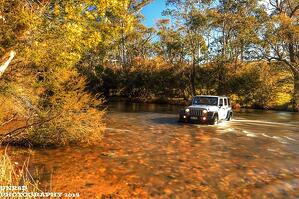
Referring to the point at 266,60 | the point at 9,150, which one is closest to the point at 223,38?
the point at 266,60

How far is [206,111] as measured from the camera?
63.6 ft

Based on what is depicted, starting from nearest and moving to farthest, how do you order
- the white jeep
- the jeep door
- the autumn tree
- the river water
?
the river water → the white jeep → the jeep door → the autumn tree

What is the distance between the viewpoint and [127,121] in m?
21.6

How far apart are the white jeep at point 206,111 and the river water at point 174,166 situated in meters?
2.89

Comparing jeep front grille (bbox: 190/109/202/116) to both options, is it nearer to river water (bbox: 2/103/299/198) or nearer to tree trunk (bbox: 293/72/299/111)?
river water (bbox: 2/103/299/198)

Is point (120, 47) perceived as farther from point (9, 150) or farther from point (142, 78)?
point (9, 150)

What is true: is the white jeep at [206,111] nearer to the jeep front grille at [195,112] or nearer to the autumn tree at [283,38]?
the jeep front grille at [195,112]

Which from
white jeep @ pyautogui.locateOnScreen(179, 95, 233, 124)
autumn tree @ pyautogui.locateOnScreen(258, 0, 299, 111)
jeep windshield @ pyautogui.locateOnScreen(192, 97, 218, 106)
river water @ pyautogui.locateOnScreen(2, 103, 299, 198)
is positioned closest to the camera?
river water @ pyautogui.locateOnScreen(2, 103, 299, 198)

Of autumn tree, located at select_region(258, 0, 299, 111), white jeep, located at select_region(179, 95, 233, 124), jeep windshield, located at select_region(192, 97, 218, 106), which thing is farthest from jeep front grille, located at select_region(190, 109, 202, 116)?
autumn tree, located at select_region(258, 0, 299, 111)

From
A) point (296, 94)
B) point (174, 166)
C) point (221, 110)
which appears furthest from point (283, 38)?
point (174, 166)

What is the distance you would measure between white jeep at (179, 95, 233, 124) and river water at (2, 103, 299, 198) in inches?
114

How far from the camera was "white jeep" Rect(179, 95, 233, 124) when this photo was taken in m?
19.5

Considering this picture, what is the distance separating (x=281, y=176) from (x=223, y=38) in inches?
1224

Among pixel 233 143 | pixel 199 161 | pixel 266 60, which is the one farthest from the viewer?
pixel 266 60
